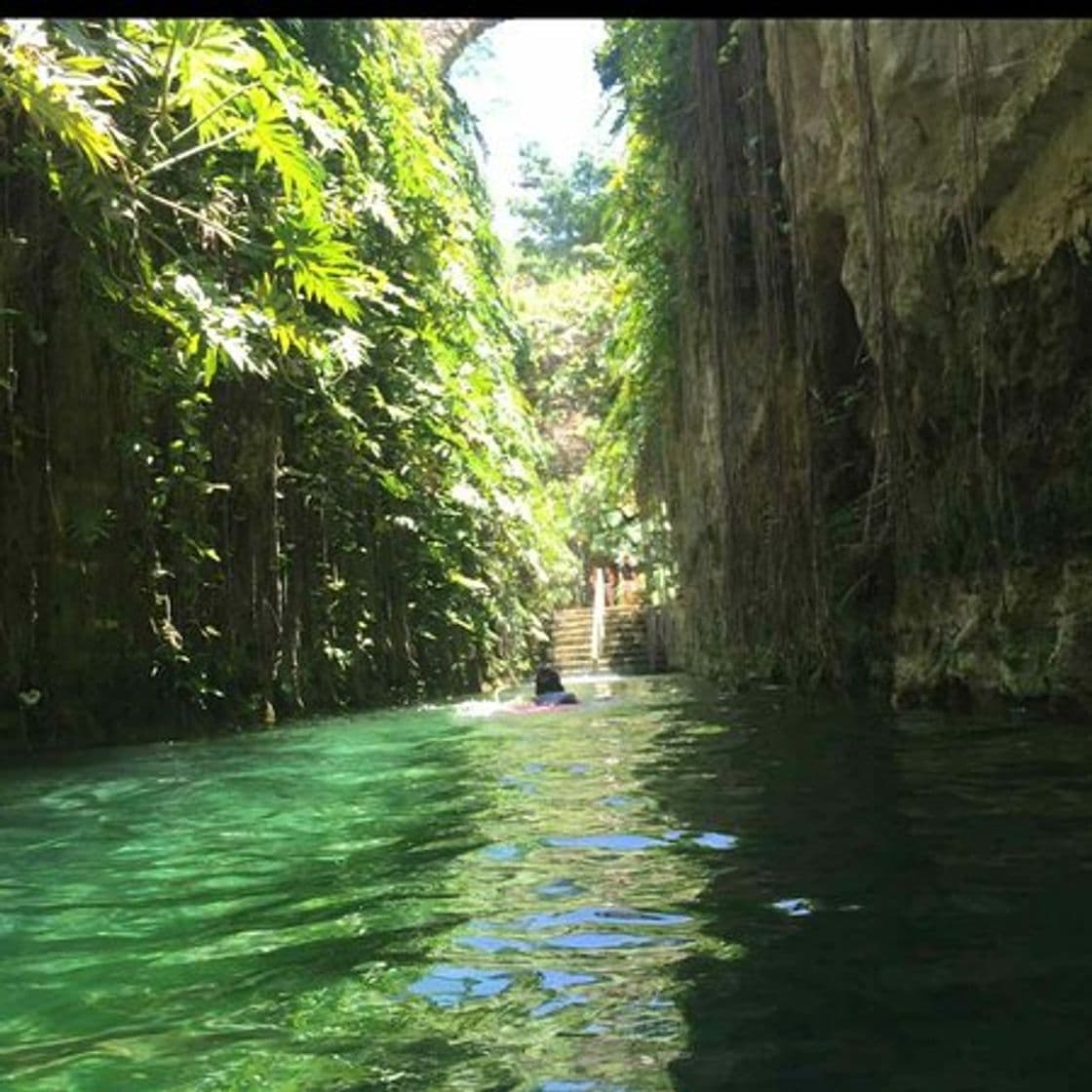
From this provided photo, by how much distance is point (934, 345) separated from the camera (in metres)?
7.49

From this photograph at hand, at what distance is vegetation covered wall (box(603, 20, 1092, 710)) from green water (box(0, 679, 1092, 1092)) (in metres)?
0.94

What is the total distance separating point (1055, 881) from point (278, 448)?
8.74m

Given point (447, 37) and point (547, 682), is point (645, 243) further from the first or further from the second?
point (447, 37)

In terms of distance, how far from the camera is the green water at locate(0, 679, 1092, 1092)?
2264mm

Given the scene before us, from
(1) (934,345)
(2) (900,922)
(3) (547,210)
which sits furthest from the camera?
(3) (547,210)

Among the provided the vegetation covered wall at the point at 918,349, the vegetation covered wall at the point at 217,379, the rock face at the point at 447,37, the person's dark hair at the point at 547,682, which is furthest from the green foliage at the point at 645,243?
the person's dark hair at the point at 547,682

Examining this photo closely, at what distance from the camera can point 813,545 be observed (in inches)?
215

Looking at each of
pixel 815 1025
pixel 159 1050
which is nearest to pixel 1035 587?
pixel 815 1025

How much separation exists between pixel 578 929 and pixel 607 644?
67.0 feet

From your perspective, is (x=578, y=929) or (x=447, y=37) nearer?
(x=578, y=929)

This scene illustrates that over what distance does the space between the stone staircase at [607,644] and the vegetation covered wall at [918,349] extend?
12.6 meters

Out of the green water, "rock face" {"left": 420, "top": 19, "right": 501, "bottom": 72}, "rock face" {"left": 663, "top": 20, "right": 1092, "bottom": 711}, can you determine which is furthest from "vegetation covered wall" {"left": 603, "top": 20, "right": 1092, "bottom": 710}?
"rock face" {"left": 420, "top": 19, "right": 501, "bottom": 72}

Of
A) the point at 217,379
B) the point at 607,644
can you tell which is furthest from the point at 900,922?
the point at 607,644

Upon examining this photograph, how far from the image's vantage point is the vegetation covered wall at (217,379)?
7508 mm
